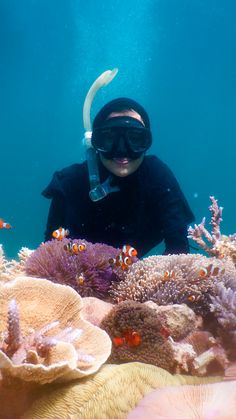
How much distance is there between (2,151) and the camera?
6825 centimetres

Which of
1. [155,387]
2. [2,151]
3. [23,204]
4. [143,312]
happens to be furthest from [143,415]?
[23,204]

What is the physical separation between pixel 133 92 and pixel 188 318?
84.1 m

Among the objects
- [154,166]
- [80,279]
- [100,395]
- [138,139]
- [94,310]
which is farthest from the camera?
[154,166]

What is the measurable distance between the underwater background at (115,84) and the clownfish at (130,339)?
37.0 m

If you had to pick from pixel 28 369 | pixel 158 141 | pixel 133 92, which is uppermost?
pixel 133 92

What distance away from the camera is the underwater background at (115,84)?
46938 mm

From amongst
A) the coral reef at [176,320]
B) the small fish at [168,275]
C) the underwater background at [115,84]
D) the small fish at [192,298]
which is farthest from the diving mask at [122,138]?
the underwater background at [115,84]

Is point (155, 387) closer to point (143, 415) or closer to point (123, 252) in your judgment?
point (143, 415)

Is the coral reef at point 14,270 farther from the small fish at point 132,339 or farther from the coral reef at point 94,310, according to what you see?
the small fish at point 132,339

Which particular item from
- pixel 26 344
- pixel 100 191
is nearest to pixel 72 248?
pixel 26 344

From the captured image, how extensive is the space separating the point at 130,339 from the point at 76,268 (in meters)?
1.26

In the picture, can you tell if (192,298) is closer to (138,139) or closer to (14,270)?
(14,270)

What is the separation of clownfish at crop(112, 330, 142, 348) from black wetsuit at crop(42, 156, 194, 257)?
3050 mm

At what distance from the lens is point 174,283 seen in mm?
3189
